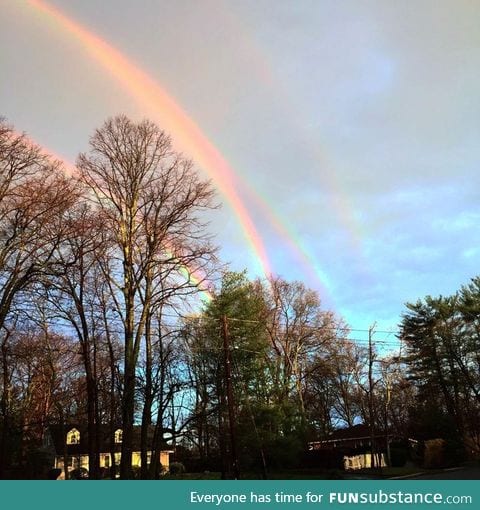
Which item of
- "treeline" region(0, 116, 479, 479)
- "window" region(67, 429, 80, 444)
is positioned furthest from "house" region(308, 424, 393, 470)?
"window" region(67, 429, 80, 444)

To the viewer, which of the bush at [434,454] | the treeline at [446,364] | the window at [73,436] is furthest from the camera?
the window at [73,436]

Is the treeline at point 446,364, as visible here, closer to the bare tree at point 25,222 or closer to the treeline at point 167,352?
the treeline at point 167,352

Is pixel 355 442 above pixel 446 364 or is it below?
below

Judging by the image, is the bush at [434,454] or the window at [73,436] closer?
the bush at [434,454]

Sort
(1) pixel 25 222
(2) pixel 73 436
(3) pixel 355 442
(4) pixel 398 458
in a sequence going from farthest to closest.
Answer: (2) pixel 73 436 < (3) pixel 355 442 < (4) pixel 398 458 < (1) pixel 25 222

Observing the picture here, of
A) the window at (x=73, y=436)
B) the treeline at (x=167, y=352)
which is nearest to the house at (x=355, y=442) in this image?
the treeline at (x=167, y=352)

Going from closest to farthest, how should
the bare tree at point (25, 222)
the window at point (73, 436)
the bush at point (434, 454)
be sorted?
the bare tree at point (25, 222), the bush at point (434, 454), the window at point (73, 436)

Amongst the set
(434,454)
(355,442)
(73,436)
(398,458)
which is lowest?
(398,458)

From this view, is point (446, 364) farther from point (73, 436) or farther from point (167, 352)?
point (73, 436)

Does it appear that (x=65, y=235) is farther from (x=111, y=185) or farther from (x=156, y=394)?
(x=156, y=394)

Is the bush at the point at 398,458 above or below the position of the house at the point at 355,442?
below

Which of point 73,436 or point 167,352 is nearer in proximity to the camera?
point 167,352

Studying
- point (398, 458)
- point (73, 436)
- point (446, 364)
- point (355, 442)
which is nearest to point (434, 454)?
point (398, 458)

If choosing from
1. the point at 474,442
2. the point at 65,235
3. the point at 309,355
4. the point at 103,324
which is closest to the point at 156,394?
the point at 103,324
